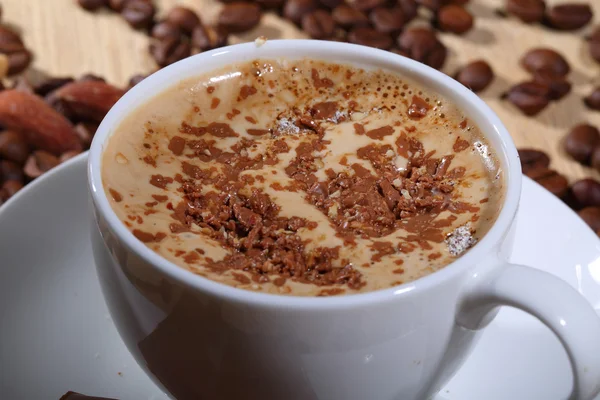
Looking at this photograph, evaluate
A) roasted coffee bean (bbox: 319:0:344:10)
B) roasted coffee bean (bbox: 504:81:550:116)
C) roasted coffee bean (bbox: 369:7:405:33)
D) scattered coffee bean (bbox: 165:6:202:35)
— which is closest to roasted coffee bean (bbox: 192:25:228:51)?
scattered coffee bean (bbox: 165:6:202:35)

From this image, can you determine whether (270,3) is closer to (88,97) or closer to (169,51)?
(169,51)

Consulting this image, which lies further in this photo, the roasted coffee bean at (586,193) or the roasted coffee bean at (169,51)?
the roasted coffee bean at (169,51)

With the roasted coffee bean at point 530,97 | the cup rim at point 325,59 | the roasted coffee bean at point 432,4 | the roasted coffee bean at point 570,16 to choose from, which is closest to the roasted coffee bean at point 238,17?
the roasted coffee bean at point 432,4

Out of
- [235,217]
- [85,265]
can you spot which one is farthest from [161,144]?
[85,265]

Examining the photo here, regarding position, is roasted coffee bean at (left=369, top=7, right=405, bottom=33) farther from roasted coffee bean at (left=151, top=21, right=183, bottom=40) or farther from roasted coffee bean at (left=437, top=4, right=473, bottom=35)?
roasted coffee bean at (left=151, top=21, right=183, bottom=40)

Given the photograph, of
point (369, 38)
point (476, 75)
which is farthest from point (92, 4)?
point (476, 75)

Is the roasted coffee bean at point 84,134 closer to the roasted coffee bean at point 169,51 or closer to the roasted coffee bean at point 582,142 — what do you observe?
the roasted coffee bean at point 169,51
